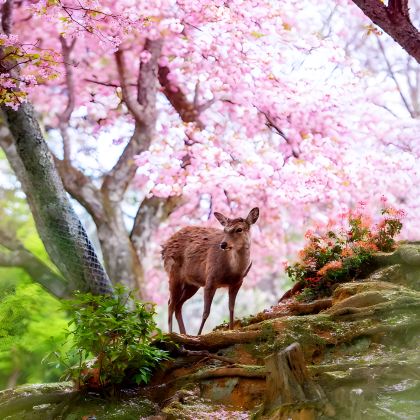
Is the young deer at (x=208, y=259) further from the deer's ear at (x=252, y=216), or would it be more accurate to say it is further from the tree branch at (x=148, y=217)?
the tree branch at (x=148, y=217)

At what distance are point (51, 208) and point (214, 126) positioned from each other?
279 inches

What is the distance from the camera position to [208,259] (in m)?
7.42

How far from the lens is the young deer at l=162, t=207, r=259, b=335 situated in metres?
7.14

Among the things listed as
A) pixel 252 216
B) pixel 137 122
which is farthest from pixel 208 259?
pixel 137 122

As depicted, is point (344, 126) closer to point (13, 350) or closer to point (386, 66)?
point (386, 66)

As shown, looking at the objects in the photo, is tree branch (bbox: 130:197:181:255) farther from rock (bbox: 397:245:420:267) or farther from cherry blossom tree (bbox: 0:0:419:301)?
rock (bbox: 397:245:420:267)

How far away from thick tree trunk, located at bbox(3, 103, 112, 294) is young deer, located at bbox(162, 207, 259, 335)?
973 millimetres

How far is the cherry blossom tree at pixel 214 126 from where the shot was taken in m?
11.8

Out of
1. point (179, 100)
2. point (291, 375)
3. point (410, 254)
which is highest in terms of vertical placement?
point (179, 100)

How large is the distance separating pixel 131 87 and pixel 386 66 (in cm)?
830

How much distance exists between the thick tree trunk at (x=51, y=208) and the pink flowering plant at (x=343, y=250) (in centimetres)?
280

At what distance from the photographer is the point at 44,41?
42.2 ft

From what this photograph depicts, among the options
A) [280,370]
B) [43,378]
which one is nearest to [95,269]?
[43,378]

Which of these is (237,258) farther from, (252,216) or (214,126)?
(214,126)
